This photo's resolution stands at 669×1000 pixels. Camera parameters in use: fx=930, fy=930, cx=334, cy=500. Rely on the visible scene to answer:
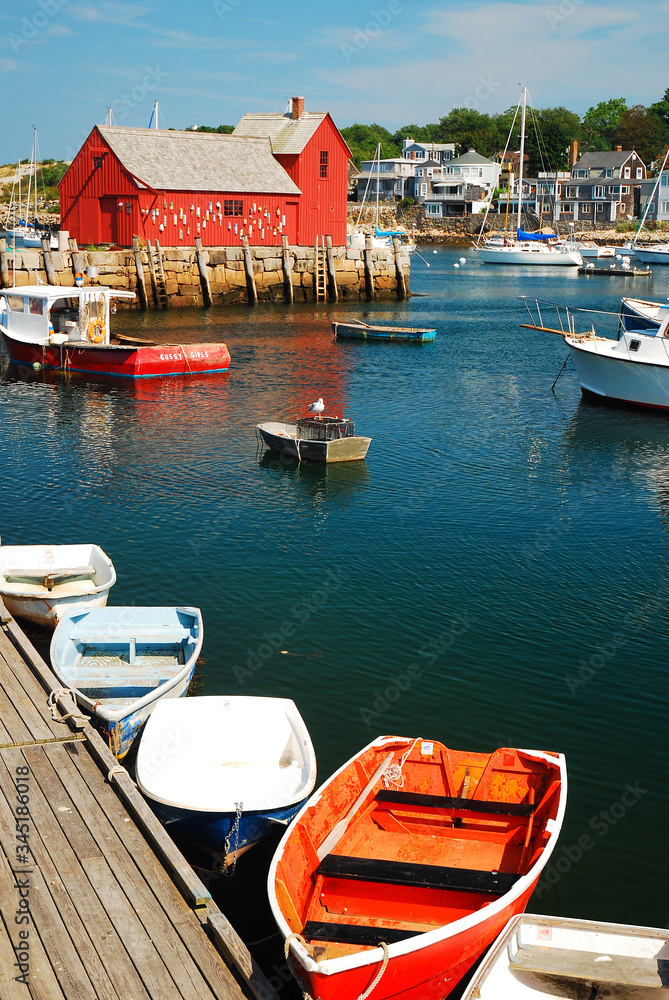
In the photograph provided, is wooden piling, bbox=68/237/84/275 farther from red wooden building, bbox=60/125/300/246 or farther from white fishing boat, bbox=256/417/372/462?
white fishing boat, bbox=256/417/372/462

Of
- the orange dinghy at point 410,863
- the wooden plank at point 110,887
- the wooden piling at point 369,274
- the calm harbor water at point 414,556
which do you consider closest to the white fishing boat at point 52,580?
the calm harbor water at point 414,556

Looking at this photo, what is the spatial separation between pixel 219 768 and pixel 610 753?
185 inches

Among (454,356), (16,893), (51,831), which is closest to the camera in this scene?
(16,893)

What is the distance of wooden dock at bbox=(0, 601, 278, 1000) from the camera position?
6340 millimetres

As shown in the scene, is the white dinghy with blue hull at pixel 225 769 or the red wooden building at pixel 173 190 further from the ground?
the red wooden building at pixel 173 190

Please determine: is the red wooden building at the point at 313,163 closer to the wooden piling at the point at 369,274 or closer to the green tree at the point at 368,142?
the wooden piling at the point at 369,274

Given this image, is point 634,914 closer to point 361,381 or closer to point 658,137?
point 361,381

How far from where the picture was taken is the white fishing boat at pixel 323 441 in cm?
2228

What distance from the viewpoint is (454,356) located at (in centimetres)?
4062

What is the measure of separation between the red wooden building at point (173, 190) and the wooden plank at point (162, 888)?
48054 mm

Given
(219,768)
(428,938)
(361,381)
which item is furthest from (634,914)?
(361,381)

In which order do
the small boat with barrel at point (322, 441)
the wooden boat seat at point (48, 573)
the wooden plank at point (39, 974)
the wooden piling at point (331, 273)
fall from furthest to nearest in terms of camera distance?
1. the wooden piling at point (331, 273)
2. the small boat with barrel at point (322, 441)
3. the wooden boat seat at point (48, 573)
4. the wooden plank at point (39, 974)

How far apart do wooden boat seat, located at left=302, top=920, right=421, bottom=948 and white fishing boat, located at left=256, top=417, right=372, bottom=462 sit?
15.9 m

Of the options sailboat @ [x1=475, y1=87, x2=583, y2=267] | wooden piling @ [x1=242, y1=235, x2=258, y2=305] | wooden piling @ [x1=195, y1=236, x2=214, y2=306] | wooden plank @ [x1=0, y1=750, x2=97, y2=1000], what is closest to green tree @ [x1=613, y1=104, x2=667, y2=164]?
sailboat @ [x1=475, y1=87, x2=583, y2=267]
